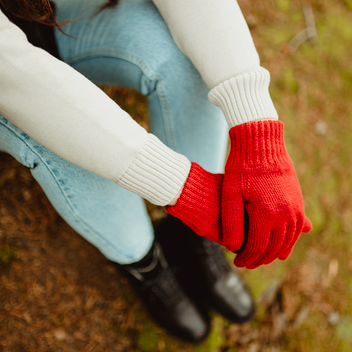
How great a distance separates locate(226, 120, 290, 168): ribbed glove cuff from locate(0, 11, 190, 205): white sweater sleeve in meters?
0.21

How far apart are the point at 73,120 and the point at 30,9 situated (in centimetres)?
34

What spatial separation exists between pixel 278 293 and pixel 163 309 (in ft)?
2.41

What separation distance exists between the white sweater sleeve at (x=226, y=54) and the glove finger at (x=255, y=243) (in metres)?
0.32

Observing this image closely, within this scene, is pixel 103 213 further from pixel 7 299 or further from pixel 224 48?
→ pixel 7 299

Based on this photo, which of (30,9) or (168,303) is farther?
(168,303)

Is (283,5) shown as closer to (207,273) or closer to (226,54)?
(226,54)

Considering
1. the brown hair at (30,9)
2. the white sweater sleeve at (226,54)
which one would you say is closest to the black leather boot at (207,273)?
the white sweater sleeve at (226,54)

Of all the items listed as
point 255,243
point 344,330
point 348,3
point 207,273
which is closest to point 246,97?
point 255,243

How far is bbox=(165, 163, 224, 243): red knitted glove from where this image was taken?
2.37ft

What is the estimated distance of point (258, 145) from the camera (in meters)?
0.73

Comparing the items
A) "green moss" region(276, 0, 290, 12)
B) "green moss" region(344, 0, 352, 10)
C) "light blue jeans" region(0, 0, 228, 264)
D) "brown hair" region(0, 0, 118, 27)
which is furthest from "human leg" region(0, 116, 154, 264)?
"green moss" region(344, 0, 352, 10)

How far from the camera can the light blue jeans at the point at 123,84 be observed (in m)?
0.79

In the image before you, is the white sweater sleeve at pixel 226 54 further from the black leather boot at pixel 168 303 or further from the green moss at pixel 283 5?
the green moss at pixel 283 5

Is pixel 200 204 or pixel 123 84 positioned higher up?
pixel 123 84
